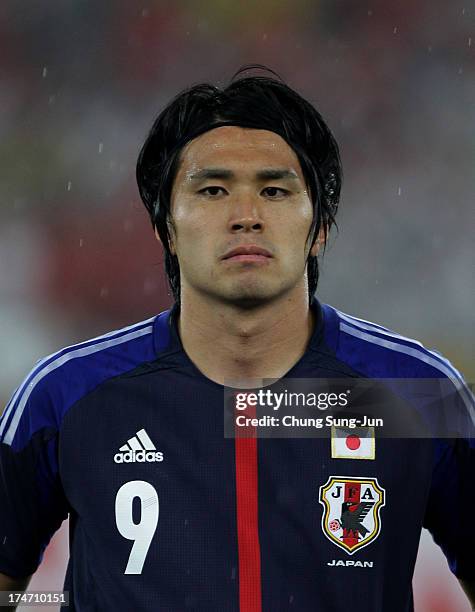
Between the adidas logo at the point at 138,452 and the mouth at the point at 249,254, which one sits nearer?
the mouth at the point at 249,254

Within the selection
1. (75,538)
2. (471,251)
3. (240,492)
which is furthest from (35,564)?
(471,251)

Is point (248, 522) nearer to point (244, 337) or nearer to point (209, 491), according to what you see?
point (209, 491)

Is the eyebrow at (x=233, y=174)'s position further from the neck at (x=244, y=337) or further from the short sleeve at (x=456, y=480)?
the short sleeve at (x=456, y=480)

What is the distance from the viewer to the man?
7.36 ft

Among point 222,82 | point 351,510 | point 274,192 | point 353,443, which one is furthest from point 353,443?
point 222,82

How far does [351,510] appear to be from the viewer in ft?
7.45

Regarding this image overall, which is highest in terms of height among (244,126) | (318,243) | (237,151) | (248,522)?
(244,126)

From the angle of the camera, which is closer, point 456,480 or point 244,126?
point 456,480

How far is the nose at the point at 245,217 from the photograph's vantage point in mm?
2223

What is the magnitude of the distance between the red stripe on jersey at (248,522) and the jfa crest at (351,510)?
16 centimetres

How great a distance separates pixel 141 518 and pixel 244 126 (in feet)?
3.22

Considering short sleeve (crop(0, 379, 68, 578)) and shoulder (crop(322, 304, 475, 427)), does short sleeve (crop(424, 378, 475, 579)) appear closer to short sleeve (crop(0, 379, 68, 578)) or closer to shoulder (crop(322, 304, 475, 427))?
shoulder (crop(322, 304, 475, 427))

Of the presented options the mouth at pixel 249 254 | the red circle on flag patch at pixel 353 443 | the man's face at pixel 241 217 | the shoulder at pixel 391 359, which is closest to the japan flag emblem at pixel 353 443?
the red circle on flag patch at pixel 353 443

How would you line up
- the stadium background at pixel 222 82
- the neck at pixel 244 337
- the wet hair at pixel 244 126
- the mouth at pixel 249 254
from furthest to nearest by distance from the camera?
the stadium background at pixel 222 82, the wet hair at pixel 244 126, the neck at pixel 244 337, the mouth at pixel 249 254
